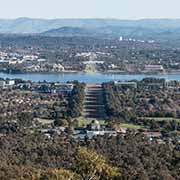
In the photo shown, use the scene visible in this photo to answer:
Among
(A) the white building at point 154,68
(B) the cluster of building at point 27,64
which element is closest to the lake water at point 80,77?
(B) the cluster of building at point 27,64

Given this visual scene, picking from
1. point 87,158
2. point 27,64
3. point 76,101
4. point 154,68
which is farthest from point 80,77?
point 87,158

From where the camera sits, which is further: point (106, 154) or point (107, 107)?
point (107, 107)

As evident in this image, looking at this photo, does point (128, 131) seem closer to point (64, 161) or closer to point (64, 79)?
point (64, 161)

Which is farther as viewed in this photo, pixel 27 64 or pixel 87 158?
pixel 27 64

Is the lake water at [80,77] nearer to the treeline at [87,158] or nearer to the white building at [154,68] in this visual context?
the white building at [154,68]

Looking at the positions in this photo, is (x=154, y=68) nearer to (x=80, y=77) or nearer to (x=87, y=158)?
(x=80, y=77)

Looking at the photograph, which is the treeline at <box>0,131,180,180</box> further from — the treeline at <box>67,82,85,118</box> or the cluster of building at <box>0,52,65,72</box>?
the cluster of building at <box>0,52,65,72</box>

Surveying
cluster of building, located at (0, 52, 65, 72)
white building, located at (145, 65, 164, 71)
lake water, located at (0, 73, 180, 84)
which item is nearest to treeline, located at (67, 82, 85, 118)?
lake water, located at (0, 73, 180, 84)

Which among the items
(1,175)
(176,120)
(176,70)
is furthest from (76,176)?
(176,70)
